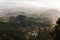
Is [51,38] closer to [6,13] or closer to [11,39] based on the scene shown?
[11,39]

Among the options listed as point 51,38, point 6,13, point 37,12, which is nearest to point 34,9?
point 37,12

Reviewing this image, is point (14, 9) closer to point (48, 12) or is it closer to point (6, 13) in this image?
point (6, 13)

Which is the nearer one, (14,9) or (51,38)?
(51,38)

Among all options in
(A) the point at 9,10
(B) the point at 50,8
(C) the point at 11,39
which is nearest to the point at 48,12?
(B) the point at 50,8

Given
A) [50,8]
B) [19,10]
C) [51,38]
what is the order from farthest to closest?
1. [19,10]
2. [50,8]
3. [51,38]

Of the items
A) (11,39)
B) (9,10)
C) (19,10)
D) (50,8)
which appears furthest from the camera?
(19,10)

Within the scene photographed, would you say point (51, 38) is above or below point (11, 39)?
above

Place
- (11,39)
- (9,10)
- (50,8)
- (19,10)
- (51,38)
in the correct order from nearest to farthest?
(51,38), (11,39), (50,8), (9,10), (19,10)

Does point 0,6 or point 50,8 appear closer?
point 50,8

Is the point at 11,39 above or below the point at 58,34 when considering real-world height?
below
